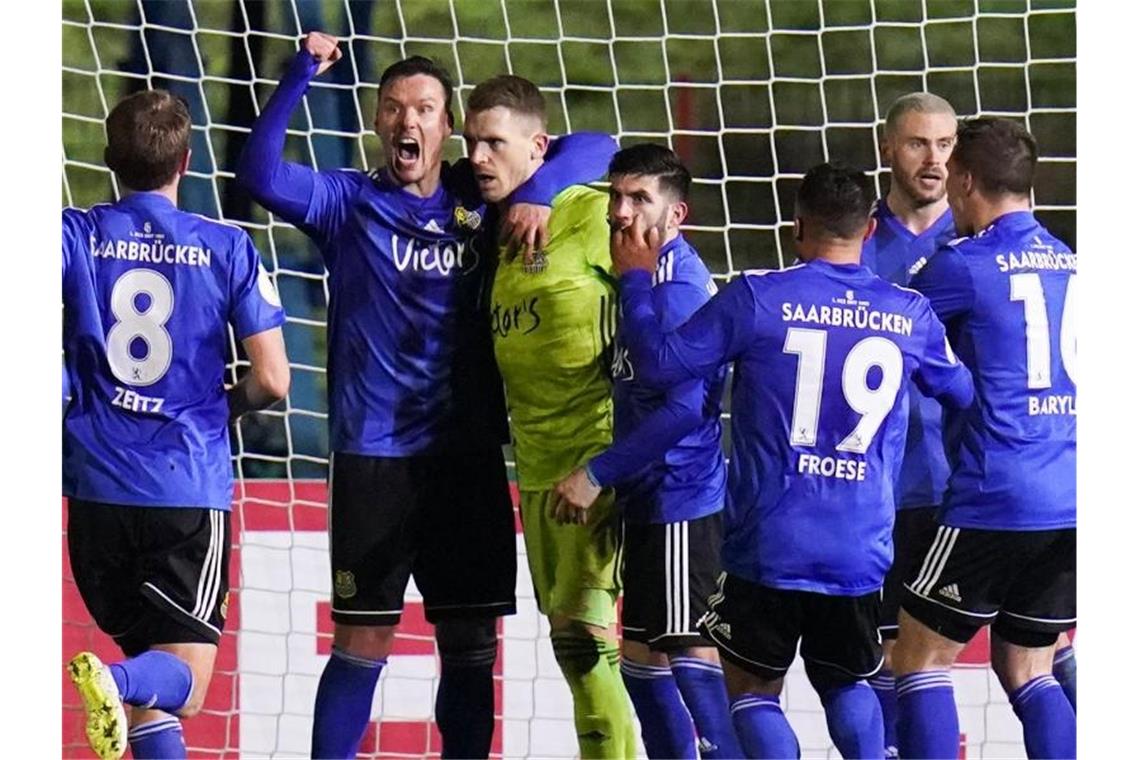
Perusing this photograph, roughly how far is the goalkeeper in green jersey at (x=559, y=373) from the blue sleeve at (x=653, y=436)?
13cm

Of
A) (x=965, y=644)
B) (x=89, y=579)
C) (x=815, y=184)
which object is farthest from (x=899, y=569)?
(x=89, y=579)

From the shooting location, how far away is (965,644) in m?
4.09

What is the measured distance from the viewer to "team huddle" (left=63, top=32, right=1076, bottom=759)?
4.02 m

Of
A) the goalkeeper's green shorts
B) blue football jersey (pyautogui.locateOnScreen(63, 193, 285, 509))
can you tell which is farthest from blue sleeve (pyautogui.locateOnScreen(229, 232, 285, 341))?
the goalkeeper's green shorts

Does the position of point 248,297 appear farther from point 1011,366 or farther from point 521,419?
point 1011,366

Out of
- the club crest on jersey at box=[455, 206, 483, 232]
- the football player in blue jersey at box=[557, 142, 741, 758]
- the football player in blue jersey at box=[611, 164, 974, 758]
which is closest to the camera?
the football player in blue jersey at box=[611, 164, 974, 758]

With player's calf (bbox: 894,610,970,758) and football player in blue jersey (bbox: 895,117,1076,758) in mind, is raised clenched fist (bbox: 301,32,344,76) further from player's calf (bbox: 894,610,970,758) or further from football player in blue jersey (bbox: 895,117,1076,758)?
player's calf (bbox: 894,610,970,758)

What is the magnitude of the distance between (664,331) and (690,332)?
124 millimetres

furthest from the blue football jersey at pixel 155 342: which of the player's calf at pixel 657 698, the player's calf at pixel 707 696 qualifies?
the player's calf at pixel 707 696

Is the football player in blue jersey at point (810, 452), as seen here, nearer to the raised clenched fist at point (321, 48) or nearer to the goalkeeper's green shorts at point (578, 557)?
the goalkeeper's green shorts at point (578, 557)

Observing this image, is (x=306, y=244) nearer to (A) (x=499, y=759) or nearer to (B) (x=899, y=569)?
(A) (x=499, y=759)

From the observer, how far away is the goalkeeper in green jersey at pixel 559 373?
159 inches

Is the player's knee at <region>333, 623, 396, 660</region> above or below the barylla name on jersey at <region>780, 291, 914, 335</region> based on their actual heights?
below

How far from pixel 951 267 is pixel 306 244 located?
1625 mm
